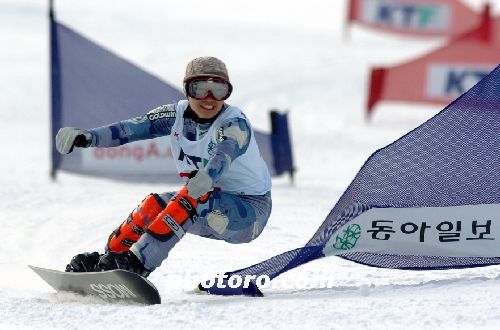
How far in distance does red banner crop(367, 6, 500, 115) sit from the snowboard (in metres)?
9.59

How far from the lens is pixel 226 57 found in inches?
746

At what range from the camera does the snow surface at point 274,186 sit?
4.52 meters

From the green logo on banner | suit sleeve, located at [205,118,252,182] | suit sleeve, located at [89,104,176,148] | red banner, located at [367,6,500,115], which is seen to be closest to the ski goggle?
suit sleeve, located at [205,118,252,182]

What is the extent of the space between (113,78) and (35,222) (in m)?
1.81

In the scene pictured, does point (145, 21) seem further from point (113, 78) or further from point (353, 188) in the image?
point (353, 188)

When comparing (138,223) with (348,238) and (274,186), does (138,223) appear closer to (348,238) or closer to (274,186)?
(348,238)

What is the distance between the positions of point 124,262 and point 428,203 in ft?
4.80

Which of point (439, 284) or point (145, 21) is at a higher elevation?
point (145, 21)

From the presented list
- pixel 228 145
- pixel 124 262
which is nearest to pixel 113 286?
pixel 124 262

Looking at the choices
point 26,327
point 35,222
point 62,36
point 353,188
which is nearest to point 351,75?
point 62,36

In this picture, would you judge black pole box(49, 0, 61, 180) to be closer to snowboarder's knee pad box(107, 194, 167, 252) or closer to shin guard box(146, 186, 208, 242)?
snowboarder's knee pad box(107, 194, 167, 252)

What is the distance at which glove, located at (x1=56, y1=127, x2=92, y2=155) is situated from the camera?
5445 millimetres

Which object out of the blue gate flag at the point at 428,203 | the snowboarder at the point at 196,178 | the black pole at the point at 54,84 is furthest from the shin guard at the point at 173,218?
the black pole at the point at 54,84

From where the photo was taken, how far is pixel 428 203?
17.5 ft
